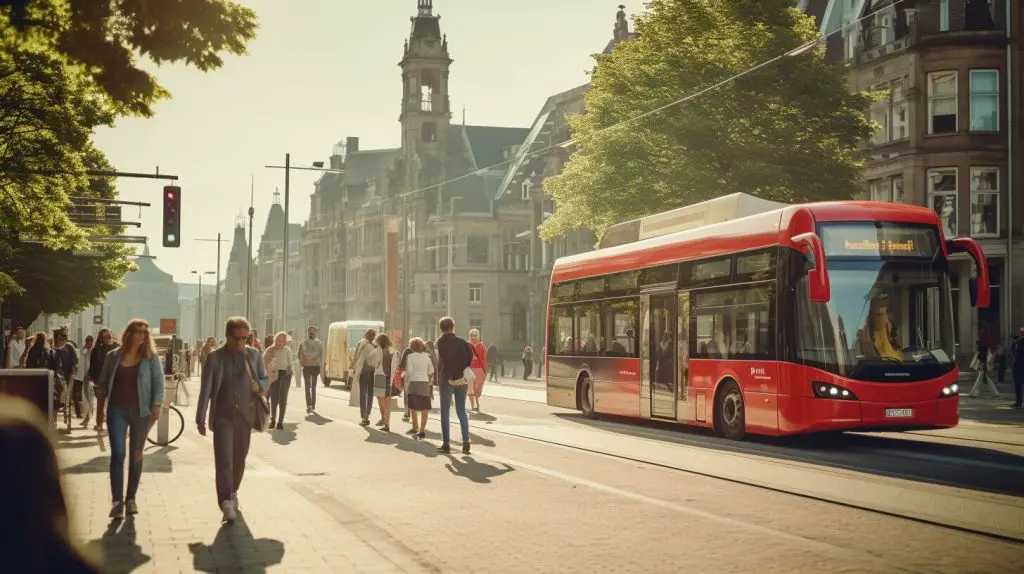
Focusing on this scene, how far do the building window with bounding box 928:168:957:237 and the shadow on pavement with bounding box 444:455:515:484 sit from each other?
101 feet

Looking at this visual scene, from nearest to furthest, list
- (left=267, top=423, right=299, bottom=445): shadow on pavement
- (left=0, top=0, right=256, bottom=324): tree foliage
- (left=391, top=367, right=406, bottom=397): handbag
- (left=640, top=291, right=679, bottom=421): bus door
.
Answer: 1. (left=0, top=0, right=256, bottom=324): tree foliage
2. (left=267, top=423, right=299, bottom=445): shadow on pavement
3. (left=391, top=367, right=406, bottom=397): handbag
4. (left=640, top=291, right=679, bottom=421): bus door

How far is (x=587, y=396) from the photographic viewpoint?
84.3ft

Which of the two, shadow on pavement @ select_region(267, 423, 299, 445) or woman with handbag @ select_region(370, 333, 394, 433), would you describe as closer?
shadow on pavement @ select_region(267, 423, 299, 445)

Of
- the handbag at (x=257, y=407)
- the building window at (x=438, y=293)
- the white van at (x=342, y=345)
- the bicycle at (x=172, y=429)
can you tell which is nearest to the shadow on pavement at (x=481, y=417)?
the bicycle at (x=172, y=429)

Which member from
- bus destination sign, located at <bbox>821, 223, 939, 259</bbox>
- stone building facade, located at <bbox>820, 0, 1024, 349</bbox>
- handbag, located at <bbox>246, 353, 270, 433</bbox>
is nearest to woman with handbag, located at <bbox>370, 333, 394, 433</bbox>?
bus destination sign, located at <bbox>821, 223, 939, 259</bbox>

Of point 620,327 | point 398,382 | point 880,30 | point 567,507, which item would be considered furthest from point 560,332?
point 880,30

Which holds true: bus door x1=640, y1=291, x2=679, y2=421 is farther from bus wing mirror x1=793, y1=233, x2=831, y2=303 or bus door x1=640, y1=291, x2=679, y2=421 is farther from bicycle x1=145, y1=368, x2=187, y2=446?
bicycle x1=145, y1=368, x2=187, y2=446

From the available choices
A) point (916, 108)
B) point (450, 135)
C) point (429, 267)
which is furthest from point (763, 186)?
point (450, 135)

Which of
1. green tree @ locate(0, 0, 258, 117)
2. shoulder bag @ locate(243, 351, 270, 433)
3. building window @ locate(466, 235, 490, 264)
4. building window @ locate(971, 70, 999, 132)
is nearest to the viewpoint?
shoulder bag @ locate(243, 351, 270, 433)

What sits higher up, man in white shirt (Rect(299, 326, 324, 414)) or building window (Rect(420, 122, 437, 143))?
building window (Rect(420, 122, 437, 143))

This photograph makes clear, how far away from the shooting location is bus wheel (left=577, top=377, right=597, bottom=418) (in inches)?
993

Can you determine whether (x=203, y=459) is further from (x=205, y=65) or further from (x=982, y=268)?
(x=982, y=268)

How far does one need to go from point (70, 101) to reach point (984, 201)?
30.3 meters

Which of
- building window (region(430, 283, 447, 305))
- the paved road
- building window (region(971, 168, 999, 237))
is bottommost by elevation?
the paved road
